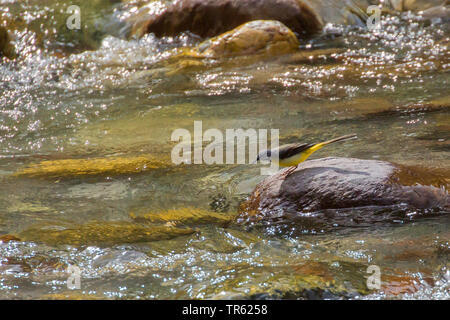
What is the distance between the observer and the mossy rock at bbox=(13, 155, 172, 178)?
17.7ft

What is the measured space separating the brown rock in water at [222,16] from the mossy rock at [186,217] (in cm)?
703

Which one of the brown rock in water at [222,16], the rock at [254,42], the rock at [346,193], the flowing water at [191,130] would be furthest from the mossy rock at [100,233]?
the brown rock in water at [222,16]

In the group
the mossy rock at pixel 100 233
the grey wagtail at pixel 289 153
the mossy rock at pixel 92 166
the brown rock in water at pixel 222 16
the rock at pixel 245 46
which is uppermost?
the brown rock in water at pixel 222 16

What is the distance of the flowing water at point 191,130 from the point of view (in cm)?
326

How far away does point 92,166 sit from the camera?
219 inches

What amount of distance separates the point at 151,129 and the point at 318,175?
3205mm

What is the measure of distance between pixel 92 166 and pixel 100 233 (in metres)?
1.66

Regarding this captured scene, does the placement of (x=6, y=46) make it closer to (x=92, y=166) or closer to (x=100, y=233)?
(x=92, y=166)

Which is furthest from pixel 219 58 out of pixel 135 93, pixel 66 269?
pixel 66 269

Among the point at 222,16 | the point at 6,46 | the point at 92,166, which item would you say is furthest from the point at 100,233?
the point at 6,46

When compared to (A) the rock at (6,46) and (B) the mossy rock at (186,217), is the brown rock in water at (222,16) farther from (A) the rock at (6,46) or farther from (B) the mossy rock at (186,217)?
(B) the mossy rock at (186,217)

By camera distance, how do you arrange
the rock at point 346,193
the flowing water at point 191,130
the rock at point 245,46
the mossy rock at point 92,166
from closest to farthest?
the flowing water at point 191,130, the rock at point 346,193, the mossy rock at point 92,166, the rock at point 245,46
